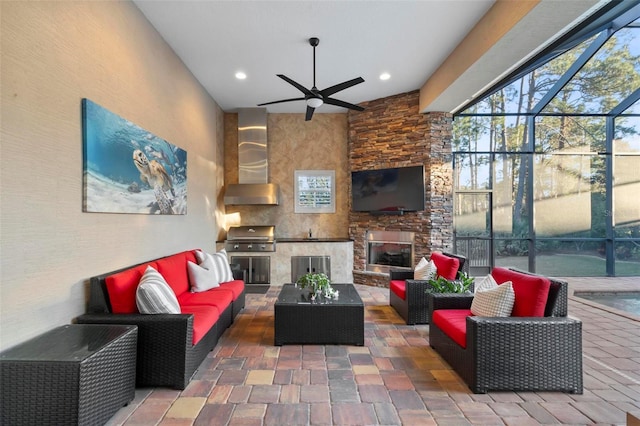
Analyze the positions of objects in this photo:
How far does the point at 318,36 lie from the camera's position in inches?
146

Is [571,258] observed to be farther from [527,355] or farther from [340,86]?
[340,86]

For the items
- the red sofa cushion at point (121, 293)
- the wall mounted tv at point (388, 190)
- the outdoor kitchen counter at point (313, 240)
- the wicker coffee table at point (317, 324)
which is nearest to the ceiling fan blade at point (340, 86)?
the wicker coffee table at point (317, 324)

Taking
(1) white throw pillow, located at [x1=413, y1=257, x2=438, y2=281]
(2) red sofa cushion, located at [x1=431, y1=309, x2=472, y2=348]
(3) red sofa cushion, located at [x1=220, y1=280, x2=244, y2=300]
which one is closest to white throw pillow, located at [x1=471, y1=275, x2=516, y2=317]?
(2) red sofa cushion, located at [x1=431, y1=309, x2=472, y2=348]

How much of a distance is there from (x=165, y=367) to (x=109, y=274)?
38.5 inches

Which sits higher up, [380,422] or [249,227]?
[249,227]

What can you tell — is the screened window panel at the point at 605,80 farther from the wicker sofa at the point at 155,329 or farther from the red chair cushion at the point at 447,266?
the wicker sofa at the point at 155,329

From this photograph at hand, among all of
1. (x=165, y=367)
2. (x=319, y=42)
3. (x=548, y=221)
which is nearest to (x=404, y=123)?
(x=319, y=42)

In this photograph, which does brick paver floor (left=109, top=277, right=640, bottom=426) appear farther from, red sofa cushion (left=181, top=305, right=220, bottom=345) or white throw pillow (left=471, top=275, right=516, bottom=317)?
white throw pillow (left=471, top=275, right=516, bottom=317)

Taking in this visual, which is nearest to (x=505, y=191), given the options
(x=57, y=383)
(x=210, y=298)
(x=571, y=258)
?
(x=571, y=258)

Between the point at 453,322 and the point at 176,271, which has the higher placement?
the point at 176,271

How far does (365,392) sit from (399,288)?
1962 millimetres

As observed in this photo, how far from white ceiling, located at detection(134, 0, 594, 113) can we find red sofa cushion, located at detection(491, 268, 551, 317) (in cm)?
231

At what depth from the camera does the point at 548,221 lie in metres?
6.08

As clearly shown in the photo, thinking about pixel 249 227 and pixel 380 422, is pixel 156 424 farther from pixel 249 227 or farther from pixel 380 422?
pixel 249 227
